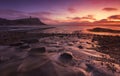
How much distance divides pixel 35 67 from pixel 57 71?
3.31ft

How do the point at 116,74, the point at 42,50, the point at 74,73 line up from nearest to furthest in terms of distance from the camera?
the point at 74,73 → the point at 116,74 → the point at 42,50

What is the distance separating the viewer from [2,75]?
529cm

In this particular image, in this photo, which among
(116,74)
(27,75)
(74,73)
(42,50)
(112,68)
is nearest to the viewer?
(27,75)

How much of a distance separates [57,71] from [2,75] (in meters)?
2.14

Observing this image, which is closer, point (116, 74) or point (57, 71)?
point (57, 71)

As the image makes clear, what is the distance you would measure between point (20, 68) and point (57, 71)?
1.58m

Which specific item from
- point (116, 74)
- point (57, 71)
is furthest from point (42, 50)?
point (116, 74)

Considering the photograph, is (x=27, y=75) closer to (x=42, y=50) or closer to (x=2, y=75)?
(x=2, y=75)

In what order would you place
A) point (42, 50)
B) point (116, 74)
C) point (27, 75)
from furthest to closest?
point (42, 50) → point (116, 74) → point (27, 75)

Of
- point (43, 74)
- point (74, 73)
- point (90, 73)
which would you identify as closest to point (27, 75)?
point (43, 74)

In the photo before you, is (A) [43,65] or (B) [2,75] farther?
(A) [43,65]

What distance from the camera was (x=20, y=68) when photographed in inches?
225

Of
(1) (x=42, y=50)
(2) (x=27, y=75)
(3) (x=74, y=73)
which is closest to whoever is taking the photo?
(2) (x=27, y=75)

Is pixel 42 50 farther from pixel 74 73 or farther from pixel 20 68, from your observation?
pixel 74 73
